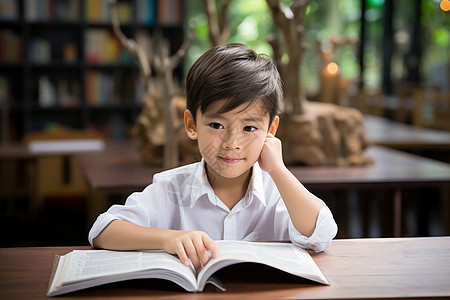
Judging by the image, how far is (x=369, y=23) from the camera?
10.8m

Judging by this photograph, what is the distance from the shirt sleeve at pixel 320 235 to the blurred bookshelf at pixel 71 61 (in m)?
4.17

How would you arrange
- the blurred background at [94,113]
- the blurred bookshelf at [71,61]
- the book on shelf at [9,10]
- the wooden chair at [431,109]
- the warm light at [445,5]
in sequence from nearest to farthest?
1. the blurred background at [94,113]
2. the book on shelf at [9,10]
3. the blurred bookshelf at [71,61]
4. the wooden chair at [431,109]
5. the warm light at [445,5]

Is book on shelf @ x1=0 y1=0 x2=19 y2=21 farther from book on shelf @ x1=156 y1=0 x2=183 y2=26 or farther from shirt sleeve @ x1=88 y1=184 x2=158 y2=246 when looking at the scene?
shirt sleeve @ x1=88 y1=184 x2=158 y2=246

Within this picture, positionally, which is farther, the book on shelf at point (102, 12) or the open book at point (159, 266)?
the book on shelf at point (102, 12)

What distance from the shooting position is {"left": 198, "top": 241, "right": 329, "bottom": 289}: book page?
0.97m

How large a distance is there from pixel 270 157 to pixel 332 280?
0.31m

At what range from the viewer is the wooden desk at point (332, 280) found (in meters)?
0.94

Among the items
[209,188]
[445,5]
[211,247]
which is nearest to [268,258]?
[211,247]

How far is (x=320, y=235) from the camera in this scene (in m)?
1.16

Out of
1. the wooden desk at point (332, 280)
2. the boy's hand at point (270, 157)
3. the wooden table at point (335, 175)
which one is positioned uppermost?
the wooden table at point (335, 175)

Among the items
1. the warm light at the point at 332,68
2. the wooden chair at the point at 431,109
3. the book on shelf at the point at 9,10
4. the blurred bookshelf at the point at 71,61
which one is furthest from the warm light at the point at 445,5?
the book on shelf at the point at 9,10

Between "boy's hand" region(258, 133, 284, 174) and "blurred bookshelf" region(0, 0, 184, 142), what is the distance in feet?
13.5

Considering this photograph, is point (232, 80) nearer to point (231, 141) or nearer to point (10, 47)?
point (231, 141)

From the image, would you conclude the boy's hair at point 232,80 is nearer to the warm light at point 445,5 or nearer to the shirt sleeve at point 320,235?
the shirt sleeve at point 320,235
